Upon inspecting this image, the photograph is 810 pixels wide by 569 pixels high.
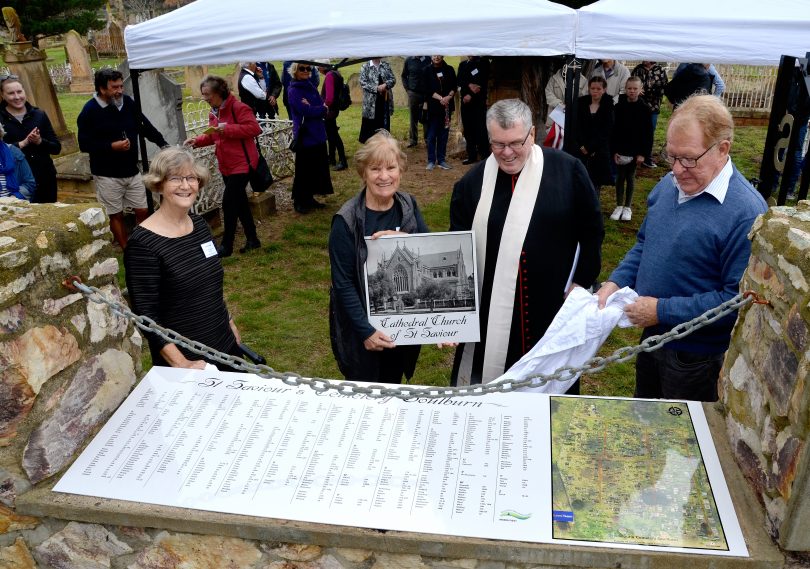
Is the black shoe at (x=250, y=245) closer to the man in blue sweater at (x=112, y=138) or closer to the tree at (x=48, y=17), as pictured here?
the man in blue sweater at (x=112, y=138)

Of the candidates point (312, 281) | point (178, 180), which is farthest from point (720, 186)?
point (312, 281)

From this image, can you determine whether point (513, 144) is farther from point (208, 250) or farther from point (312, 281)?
point (312, 281)

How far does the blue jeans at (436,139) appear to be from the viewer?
32.9 ft

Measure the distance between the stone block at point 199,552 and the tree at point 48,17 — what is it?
16.2 meters

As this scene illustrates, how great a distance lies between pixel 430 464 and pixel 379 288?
1141 mm

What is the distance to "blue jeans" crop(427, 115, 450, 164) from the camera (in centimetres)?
1002

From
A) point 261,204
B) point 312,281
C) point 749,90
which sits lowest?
point 749,90

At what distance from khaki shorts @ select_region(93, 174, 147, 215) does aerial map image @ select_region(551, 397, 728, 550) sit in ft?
17.7

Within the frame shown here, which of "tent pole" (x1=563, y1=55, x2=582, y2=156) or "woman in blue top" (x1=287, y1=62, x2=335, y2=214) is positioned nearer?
"tent pole" (x1=563, y1=55, x2=582, y2=156)

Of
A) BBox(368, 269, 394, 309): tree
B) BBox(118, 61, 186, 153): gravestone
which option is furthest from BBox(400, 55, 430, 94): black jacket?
BBox(368, 269, 394, 309): tree

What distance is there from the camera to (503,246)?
10.6ft

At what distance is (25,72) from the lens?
912 cm

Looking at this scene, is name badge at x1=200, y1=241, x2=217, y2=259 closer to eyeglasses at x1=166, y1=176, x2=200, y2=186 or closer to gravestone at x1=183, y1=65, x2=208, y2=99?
eyeglasses at x1=166, y1=176, x2=200, y2=186

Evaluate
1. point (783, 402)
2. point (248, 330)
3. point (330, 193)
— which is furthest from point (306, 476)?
point (330, 193)
